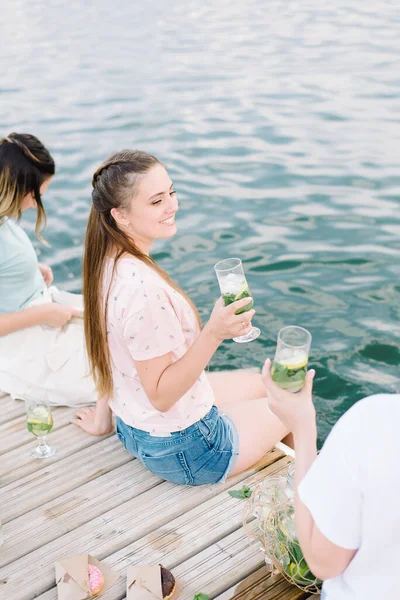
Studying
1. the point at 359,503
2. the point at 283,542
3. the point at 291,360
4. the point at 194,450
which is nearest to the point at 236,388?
the point at 194,450

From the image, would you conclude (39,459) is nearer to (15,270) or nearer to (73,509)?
(73,509)

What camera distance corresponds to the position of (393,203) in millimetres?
7965

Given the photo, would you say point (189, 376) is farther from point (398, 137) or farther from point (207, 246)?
point (398, 137)

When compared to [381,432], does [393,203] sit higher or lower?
lower

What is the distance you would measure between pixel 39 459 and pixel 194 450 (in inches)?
40.2

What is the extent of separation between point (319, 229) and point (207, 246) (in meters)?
1.20

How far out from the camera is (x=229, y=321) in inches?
118

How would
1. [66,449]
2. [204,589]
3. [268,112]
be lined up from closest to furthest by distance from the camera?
[204,589] < [66,449] < [268,112]

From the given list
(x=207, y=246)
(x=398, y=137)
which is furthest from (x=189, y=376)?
(x=398, y=137)

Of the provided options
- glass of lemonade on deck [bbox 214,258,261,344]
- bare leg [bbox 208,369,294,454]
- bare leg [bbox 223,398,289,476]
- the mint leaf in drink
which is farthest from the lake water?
glass of lemonade on deck [bbox 214,258,261,344]

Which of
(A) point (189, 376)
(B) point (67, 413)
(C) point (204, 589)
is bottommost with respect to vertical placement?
(B) point (67, 413)

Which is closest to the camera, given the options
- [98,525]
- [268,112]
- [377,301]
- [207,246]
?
[98,525]

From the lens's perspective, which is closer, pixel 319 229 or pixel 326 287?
pixel 326 287

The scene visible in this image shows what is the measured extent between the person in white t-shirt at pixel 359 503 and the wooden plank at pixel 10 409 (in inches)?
106
